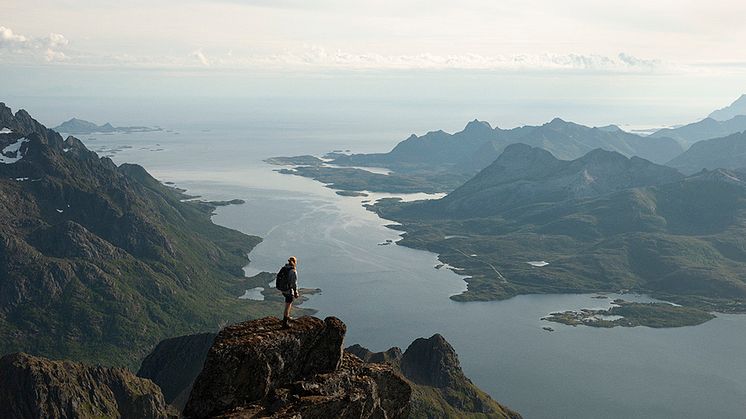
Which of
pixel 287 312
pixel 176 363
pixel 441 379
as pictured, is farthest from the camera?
pixel 176 363

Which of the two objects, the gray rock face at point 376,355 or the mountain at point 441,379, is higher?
the gray rock face at point 376,355

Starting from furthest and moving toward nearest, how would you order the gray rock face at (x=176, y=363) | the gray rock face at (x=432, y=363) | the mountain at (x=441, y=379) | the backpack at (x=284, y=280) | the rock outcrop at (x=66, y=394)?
the gray rock face at (x=432, y=363)
the gray rock face at (x=176, y=363)
the mountain at (x=441, y=379)
the rock outcrop at (x=66, y=394)
the backpack at (x=284, y=280)

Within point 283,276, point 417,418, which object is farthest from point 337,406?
point 417,418

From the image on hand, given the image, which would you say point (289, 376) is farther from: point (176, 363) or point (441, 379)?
point (176, 363)

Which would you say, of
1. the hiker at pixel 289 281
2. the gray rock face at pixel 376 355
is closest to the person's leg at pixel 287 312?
the hiker at pixel 289 281

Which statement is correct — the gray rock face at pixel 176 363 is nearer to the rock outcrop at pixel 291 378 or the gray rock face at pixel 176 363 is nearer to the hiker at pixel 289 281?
the hiker at pixel 289 281

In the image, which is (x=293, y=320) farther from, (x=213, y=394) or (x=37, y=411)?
(x=37, y=411)

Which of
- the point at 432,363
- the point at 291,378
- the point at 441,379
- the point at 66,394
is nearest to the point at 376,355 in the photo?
the point at 432,363
